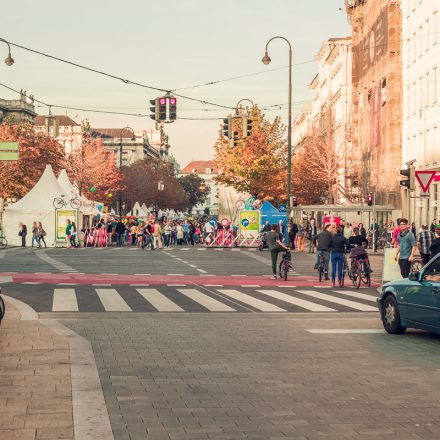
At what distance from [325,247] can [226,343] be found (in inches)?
591

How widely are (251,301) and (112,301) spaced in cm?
294

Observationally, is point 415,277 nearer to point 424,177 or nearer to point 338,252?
point 424,177

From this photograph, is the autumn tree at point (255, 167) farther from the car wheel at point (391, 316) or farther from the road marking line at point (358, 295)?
the car wheel at point (391, 316)

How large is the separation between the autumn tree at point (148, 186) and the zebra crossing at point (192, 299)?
10754 centimetres

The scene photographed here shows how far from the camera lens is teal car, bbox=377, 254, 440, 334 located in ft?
44.0

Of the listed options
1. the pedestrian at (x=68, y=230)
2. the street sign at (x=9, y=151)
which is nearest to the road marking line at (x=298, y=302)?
the street sign at (x=9, y=151)

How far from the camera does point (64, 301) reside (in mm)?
20125

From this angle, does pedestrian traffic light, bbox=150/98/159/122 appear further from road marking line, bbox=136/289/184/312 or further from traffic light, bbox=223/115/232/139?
road marking line, bbox=136/289/184/312

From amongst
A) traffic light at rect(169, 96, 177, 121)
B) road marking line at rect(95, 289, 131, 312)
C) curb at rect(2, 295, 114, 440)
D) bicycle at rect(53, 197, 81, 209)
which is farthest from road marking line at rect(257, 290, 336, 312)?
bicycle at rect(53, 197, 81, 209)

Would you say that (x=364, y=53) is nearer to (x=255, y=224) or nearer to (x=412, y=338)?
(x=255, y=224)

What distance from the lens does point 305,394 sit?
9133 mm

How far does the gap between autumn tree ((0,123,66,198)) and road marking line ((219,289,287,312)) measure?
58272mm

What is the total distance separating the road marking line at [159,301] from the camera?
18.8 meters

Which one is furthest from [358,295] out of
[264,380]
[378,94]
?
[378,94]
